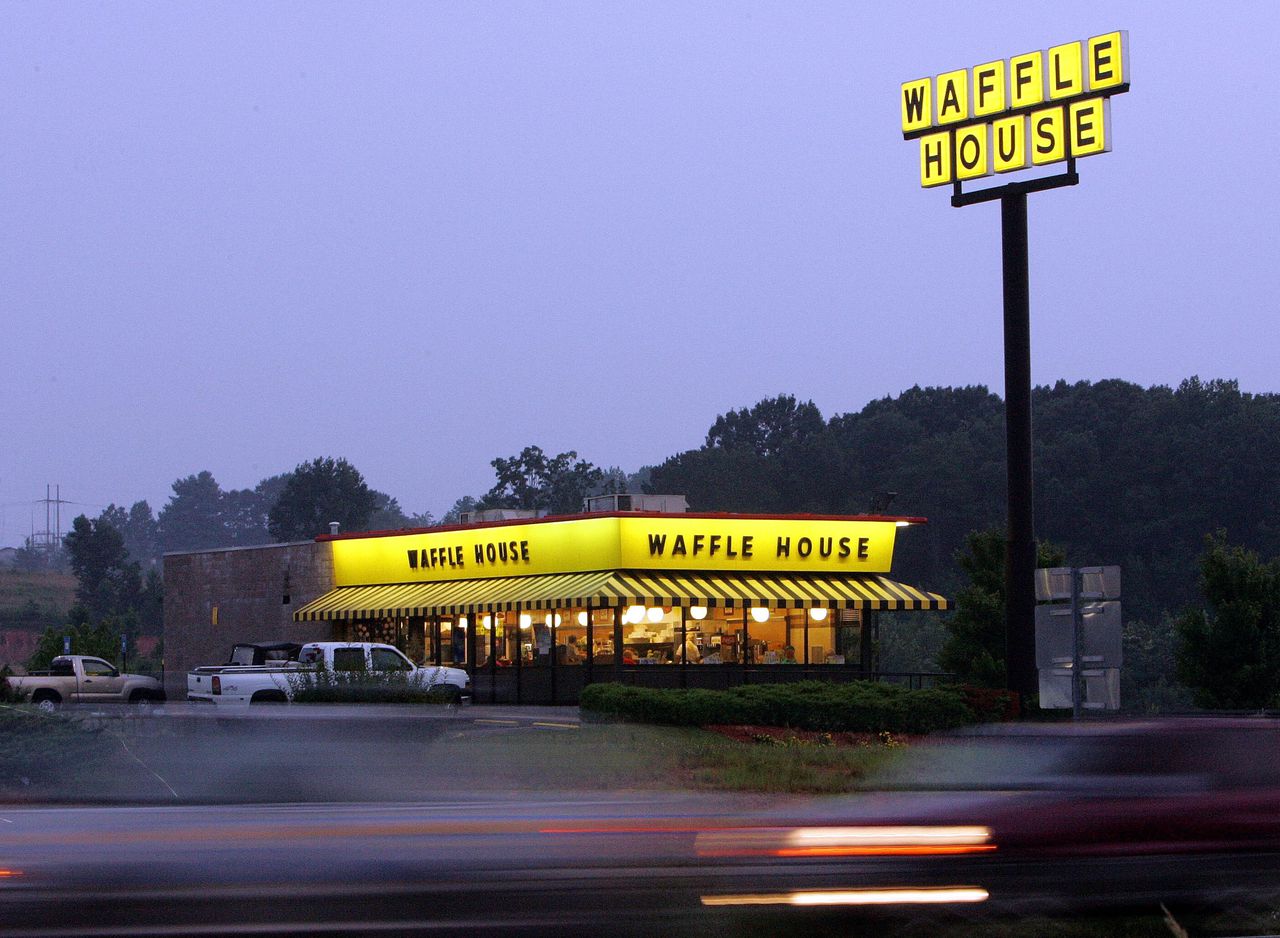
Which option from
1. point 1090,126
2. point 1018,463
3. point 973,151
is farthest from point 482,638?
point 1090,126

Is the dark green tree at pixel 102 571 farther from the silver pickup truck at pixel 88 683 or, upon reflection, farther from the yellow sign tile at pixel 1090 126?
the yellow sign tile at pixel 1090 126

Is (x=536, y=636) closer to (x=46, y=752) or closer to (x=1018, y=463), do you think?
(x=1018, y=463)

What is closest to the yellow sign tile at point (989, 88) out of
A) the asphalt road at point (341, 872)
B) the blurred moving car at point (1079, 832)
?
the blurred moving car at point (1079, 832)

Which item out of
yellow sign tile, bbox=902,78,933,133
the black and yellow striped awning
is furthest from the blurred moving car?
the black and yellow striped awning

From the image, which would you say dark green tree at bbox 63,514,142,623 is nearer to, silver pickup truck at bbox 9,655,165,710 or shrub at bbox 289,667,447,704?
silver pickup truck at bbox 9,655,165,710

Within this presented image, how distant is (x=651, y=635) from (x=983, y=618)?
845cm

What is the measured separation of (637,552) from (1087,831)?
3035 centimetres

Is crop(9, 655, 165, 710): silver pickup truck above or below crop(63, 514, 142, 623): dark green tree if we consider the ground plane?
Result: below

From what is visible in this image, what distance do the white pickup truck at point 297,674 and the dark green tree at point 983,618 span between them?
42.9 ft

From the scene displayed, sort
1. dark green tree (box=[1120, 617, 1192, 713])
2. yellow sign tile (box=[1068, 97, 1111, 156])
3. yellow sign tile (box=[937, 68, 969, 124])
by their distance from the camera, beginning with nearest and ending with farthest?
yellow sign tile (box=[1068, 97, 1111, 156]) → yellow sign tile (box=[937, 68, 969, 124]) → dark green tree (box=[1120, 617, 1192, 713])

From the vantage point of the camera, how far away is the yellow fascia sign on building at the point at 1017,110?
3234 cm

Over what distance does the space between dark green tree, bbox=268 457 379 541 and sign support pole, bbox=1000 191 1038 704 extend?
11038 cm

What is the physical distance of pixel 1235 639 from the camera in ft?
120

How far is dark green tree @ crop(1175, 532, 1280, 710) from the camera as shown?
119 ft
